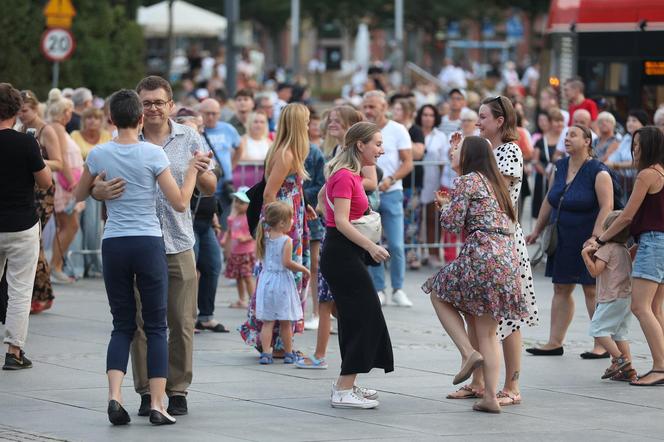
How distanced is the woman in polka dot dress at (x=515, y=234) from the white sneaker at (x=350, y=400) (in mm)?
639

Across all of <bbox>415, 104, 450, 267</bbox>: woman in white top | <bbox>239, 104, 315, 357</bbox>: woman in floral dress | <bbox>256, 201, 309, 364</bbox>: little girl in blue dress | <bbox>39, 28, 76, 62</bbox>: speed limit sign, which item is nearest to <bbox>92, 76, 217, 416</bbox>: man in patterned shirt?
<bbox>256, 201, 309, 364</bbox>: little girl in blue dress

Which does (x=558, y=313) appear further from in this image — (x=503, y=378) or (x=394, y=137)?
(x=394, y=137)

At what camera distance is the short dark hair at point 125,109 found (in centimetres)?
792

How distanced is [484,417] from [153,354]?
76.6 inches

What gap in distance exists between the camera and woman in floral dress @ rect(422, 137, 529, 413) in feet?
28.2

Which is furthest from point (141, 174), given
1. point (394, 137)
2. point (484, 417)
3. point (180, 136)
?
point (394, 137)

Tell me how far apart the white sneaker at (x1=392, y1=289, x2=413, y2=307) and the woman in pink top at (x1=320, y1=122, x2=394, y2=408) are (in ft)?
16.6

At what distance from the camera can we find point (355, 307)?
887cm

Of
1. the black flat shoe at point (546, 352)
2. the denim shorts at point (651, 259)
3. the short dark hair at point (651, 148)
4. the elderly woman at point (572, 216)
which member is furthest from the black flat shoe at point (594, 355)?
the short dark hair at point (651, 148)

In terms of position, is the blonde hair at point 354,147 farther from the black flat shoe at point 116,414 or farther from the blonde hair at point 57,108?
the blonde hair at point 57,108

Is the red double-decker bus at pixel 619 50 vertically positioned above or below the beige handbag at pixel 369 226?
above

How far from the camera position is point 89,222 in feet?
52.5

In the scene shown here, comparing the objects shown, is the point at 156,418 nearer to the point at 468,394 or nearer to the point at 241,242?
the point at 468,394

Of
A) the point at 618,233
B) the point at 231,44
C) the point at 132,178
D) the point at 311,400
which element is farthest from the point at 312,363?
the point at 231,44
